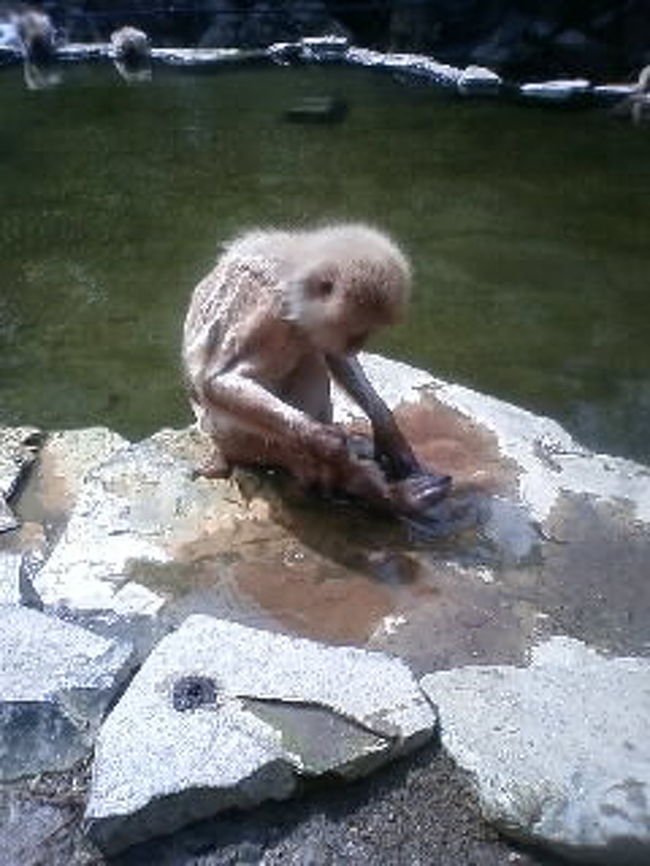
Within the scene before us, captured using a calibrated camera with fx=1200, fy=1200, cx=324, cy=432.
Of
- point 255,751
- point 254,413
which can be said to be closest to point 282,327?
point 254,413

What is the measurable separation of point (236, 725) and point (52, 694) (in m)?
0.52

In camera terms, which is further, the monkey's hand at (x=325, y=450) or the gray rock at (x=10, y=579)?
the monkey's hand at (x=325, y=450)

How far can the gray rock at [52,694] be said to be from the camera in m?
3.09

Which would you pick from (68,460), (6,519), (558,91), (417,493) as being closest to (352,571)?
(417,493)

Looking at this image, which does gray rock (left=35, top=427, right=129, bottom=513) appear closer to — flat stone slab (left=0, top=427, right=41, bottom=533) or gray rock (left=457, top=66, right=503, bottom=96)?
flat stone slab (left=0, top=427, right=41, bottom=533)

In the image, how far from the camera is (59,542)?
411cm

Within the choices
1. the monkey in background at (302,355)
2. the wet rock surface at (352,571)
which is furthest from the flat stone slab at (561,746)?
the monkey in background at (302,355)

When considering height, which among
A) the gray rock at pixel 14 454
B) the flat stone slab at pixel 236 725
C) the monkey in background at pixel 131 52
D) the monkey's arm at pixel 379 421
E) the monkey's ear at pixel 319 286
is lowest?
the monkey in background at pixel 131 52

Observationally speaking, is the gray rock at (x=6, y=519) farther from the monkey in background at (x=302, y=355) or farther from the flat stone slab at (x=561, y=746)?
the flat stone slab at (x=561, y=746)

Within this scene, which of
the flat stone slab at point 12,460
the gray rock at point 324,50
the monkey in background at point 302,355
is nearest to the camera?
the monkey in background at point 302,355

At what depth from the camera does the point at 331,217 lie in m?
8.95

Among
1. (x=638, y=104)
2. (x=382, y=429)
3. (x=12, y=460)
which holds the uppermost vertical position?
(x=382, y=429)

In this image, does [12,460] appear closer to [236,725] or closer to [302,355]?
[302,355]

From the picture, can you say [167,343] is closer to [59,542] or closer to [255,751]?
[59,542]
